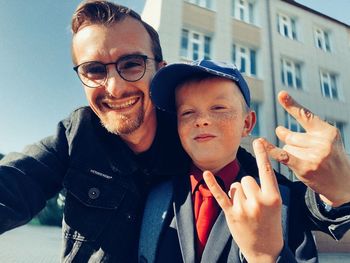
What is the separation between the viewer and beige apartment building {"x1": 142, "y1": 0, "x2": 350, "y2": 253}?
9852 millimetres

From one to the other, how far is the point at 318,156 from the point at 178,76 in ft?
3.11

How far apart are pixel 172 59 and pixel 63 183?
7.82 metres

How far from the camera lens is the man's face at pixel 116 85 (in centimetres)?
176

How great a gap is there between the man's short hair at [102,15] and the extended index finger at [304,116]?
1.11m

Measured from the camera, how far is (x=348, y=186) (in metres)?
1.10

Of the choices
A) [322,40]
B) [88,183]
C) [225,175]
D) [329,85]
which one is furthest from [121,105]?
[322,40]

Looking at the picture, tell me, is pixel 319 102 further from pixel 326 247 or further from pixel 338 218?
pixel 338 218

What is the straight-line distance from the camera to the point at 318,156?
1052mm

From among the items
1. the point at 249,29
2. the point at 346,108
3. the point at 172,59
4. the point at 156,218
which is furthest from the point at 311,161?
the point at 346,108

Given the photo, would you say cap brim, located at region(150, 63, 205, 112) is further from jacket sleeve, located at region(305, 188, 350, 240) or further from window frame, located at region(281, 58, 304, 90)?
window frame, located at region(281, 58, 304, 90)

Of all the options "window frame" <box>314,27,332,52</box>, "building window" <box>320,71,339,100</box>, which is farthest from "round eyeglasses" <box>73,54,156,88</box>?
"window frame" <box>314,27,332,52</box>

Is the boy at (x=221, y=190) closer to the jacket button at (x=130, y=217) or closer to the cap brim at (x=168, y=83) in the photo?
the cap brim at (x=168, y=83)

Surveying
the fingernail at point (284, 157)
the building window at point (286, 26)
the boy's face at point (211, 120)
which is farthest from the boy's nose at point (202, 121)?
the building window at point (286, 26)

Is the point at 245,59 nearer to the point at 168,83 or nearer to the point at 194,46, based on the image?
the point at 194,46
